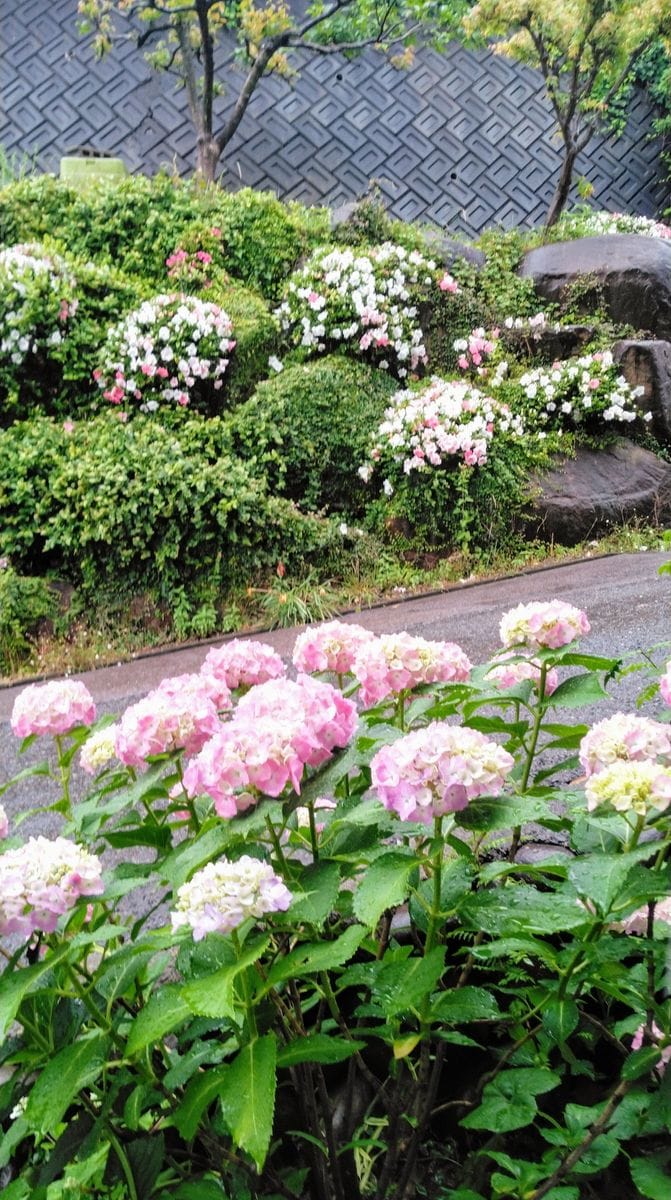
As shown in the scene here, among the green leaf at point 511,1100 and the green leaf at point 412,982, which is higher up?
the green leaf at point 412,982

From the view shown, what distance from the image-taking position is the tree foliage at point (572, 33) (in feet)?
19.0

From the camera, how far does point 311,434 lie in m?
4.61

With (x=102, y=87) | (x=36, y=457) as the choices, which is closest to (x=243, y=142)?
(x=102, y=87)

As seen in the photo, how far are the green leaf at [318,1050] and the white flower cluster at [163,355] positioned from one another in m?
4.24

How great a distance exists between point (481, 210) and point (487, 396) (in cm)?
449

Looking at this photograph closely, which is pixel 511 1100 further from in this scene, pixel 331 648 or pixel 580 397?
pixel 580 397

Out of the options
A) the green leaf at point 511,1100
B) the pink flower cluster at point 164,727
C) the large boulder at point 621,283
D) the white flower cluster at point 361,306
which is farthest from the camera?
the large boulder at point 621,283

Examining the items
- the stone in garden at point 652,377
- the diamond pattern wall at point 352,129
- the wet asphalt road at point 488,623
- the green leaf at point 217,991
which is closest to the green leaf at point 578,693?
the green leaf at point 217,991

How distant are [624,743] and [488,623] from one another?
2.44m

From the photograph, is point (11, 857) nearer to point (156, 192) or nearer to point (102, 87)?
point (156, 192)

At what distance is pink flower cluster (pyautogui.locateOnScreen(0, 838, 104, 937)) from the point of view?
0.77 meters

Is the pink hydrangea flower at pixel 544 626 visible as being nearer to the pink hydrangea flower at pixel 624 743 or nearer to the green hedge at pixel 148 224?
the pink hydrangea flower at pixel 624 743

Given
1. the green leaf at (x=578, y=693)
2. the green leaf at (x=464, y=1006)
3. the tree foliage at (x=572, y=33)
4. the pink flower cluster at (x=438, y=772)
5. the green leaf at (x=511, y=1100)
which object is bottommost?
the green leaf at (x=511, y=1100)

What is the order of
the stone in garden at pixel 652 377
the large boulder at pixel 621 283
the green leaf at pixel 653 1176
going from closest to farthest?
the green leaf at pixel 653 1176 < the stone in garden at pixel 652 377 < the large boulder at pixel 621 283
